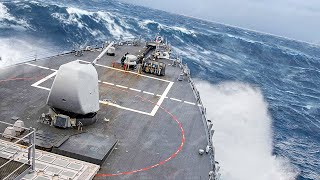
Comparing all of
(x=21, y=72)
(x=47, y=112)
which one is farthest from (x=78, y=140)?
(x=21, y=72)

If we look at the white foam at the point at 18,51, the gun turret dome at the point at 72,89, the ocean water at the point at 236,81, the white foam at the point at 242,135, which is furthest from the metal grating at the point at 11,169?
the white foam at the point at 18,51

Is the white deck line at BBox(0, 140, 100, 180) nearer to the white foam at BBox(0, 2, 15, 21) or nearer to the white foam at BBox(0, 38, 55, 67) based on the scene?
the white foam at BBox(0, 38, 55, 67)

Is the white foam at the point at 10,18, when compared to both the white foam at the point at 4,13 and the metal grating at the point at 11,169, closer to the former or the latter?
the white foam at the point at 4,13

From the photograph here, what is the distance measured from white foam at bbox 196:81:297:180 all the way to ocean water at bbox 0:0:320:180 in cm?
10

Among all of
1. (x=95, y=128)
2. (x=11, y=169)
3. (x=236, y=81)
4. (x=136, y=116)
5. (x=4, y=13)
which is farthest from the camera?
(x=4, y=13)

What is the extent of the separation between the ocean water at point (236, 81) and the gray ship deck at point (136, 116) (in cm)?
682

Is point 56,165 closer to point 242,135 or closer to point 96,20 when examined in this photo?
point 242,135

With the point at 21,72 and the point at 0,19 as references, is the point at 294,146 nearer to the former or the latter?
the point at 21,72

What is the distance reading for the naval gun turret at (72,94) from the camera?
62.6 ft

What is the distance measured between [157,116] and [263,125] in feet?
66.7

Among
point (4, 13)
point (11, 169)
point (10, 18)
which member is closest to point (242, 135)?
point (11, 169)

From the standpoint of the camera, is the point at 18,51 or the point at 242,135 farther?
the point at 18,51

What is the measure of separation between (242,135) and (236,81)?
20765 millimetres

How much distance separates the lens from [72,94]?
1908 centimetres
